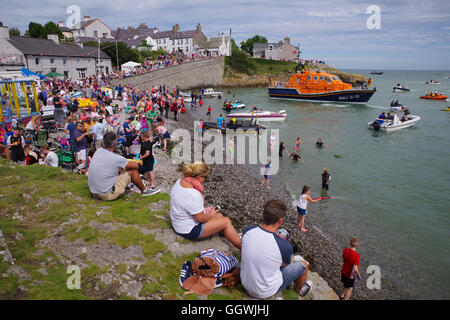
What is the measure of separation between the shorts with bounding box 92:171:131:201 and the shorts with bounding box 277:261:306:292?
13.9 feet

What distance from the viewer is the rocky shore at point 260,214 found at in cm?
857

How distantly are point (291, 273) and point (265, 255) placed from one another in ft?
2.84

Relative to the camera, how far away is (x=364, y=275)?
8922 millimetres

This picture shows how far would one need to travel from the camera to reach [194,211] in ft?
16.4

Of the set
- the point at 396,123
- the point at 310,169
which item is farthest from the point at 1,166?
the point at 396,123

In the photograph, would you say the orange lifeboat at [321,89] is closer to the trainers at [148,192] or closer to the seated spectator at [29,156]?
the seated spectator at [29,156]

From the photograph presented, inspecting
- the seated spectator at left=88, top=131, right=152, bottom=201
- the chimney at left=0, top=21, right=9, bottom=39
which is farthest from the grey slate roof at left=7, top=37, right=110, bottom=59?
the seated spectator at left=88, top=131, right=152, bottom=201

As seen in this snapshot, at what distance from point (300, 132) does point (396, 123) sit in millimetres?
11214

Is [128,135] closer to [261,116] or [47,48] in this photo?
[261,116]

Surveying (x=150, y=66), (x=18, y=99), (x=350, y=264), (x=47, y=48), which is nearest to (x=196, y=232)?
(x=350, y=264)

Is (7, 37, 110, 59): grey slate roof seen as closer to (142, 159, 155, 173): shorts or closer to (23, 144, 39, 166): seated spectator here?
(23, 144, 39, 166): seated spectator

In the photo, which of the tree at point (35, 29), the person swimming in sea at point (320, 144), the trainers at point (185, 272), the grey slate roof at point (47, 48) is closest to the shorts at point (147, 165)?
the trainers at point (185, 272)

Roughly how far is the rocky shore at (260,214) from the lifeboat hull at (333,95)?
1481 inches

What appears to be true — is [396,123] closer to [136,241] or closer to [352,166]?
[352,166]
